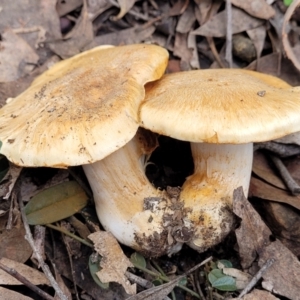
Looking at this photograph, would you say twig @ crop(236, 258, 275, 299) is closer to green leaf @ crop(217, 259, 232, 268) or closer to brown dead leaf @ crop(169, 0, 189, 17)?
green leaf @ crop(217, 259, 232, 268)

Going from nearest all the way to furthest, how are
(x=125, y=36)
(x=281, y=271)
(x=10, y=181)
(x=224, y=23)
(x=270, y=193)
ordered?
1. (x=281, y=271)
2. (x=10, y=181)
3. (x=270, y=193)
4. (x=224, y=23)
5. (x=125, y=36)

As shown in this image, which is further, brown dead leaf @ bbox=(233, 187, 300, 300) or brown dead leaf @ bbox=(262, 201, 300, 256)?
brown dead leaf @ bbox=(262, 201, 300, 256)

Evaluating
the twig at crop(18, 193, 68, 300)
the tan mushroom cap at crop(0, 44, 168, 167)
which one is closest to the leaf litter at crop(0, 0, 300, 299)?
the twig at crop(18, 193, 68, 300)

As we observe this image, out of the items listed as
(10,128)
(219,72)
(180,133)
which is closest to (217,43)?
(219,72)

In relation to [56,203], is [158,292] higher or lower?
lower

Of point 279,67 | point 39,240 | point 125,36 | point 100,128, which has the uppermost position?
point 100,128

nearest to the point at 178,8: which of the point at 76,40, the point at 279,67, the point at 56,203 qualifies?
the point at 76,40

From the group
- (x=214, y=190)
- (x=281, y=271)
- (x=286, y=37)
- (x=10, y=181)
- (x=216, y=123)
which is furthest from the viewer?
(x=286, y=37)

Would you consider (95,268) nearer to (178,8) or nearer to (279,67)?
(279,67)

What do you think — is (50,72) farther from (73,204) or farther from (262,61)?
(262,61)
